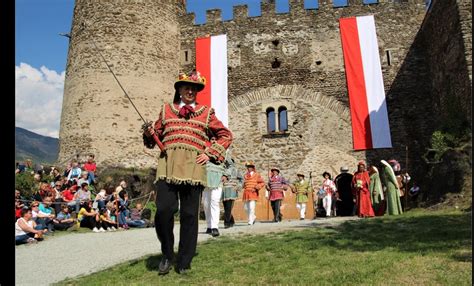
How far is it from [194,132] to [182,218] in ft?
3.23

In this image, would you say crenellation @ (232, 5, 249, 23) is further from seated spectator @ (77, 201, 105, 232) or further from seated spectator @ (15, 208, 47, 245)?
seated spectator @ (15, 208, 47, 245)

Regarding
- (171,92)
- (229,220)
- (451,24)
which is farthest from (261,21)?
(229,220)

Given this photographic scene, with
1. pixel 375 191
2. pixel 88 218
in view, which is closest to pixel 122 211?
pixel 88 218

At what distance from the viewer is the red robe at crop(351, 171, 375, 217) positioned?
11297 millimetres

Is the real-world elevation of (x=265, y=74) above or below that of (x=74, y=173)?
above

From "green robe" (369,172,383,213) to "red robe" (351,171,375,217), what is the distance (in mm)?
130

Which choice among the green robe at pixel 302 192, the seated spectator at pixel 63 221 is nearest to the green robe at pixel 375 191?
the green robe at pixel 302 192

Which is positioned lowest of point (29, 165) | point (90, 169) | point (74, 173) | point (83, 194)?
point (83, 194)

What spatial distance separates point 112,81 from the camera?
17750 mm

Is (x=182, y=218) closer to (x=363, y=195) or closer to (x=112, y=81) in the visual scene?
(x=363, y=195)

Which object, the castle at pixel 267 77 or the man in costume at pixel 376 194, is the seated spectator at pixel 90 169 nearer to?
the castle at pixel 267 77

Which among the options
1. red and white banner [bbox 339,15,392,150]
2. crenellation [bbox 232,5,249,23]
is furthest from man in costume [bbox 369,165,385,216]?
crenellation [bbox 232,5,249,23]
